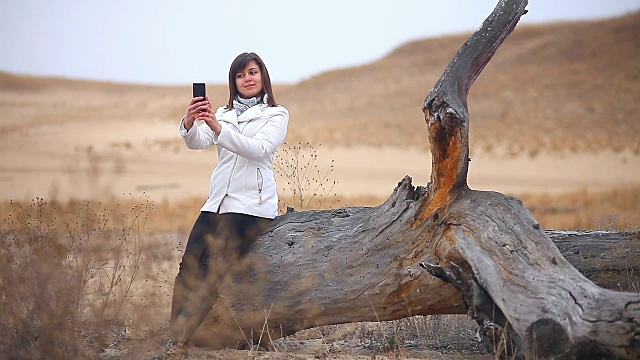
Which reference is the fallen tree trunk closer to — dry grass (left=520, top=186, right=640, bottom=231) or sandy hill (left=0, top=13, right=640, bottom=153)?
dry grass (left=520, top=186, right=640, bottom=231)

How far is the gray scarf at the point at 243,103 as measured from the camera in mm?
5539

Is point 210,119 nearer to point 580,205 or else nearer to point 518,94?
point 580,205

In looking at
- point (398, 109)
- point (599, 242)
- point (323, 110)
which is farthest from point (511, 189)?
point (323, 110)

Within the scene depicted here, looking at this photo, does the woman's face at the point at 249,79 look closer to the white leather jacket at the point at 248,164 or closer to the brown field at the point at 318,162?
the white leather jacket at the point at 248,164

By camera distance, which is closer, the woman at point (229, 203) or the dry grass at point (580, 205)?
the woman at point (229, 203)

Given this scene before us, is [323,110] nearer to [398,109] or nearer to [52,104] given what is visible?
[398,109]

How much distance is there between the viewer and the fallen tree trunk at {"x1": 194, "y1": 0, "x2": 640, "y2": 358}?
4.25m

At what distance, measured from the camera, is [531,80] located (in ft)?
192

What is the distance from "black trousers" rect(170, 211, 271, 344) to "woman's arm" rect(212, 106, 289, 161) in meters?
0.43

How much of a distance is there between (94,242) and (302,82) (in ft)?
225

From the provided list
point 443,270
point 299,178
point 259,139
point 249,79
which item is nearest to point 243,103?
point 249,79

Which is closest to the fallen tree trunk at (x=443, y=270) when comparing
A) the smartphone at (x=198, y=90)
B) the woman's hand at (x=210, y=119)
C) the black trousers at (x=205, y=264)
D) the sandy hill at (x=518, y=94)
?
the black trousers at (x=205, y=264)

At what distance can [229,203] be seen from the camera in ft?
17.4

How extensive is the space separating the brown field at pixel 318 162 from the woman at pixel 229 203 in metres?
0.23
